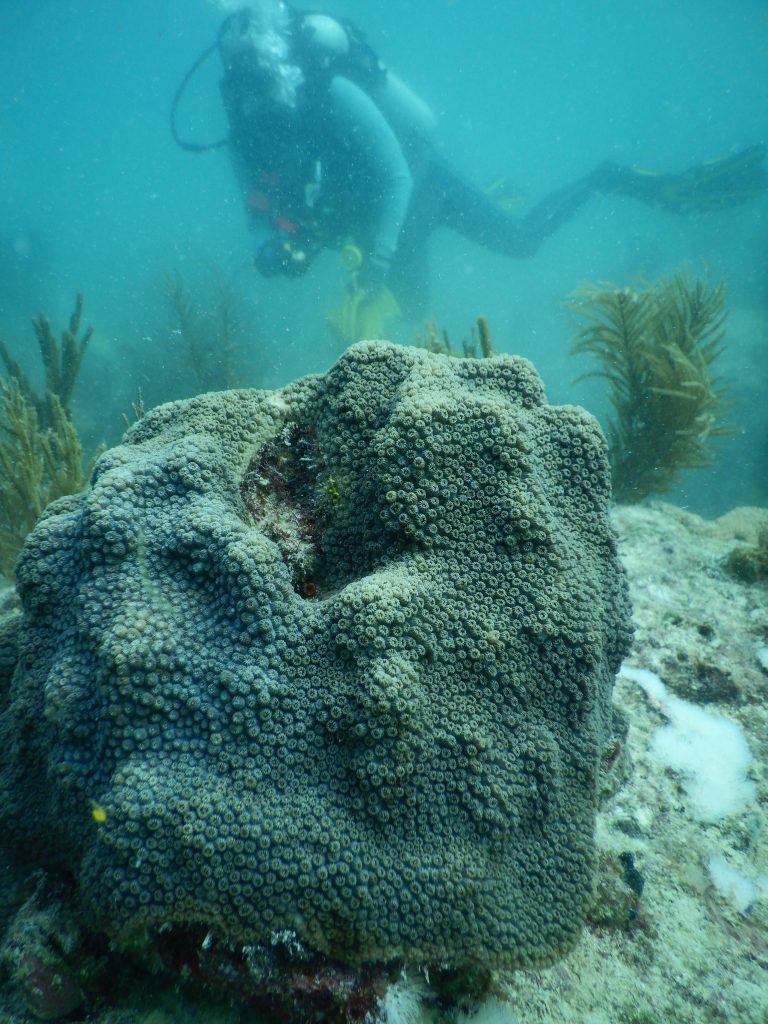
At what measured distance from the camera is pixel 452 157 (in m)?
64.6

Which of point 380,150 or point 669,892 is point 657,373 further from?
point 380,150

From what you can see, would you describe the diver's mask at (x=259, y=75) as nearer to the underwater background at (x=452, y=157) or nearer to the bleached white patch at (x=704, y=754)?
the underwater background at (x=452, y=157)

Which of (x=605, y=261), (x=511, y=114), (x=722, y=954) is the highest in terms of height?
(x=511, y=114)

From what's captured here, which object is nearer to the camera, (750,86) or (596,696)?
(596,696)

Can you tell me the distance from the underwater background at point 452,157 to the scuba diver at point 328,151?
3.24 meters

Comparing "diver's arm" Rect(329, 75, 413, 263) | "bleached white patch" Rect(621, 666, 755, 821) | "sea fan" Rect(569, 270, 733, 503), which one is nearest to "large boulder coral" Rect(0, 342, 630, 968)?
"bleached white patch" Rect(621, 666, 755, 821)

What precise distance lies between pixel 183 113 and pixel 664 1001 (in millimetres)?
141260

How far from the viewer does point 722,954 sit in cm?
216

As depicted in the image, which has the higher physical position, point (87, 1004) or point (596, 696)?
point (596, 696)

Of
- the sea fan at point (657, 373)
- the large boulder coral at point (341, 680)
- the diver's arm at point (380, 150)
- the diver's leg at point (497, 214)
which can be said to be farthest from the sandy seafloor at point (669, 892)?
the diver's leg at point (497, 214)

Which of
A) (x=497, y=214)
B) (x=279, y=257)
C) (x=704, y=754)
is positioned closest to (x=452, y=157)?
(x=497, y=214)

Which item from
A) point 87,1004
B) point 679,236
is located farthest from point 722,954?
point 679,236

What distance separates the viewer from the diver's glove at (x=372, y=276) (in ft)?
38.0

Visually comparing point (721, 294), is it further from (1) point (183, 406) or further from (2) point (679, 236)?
(2) point (679, 236)
